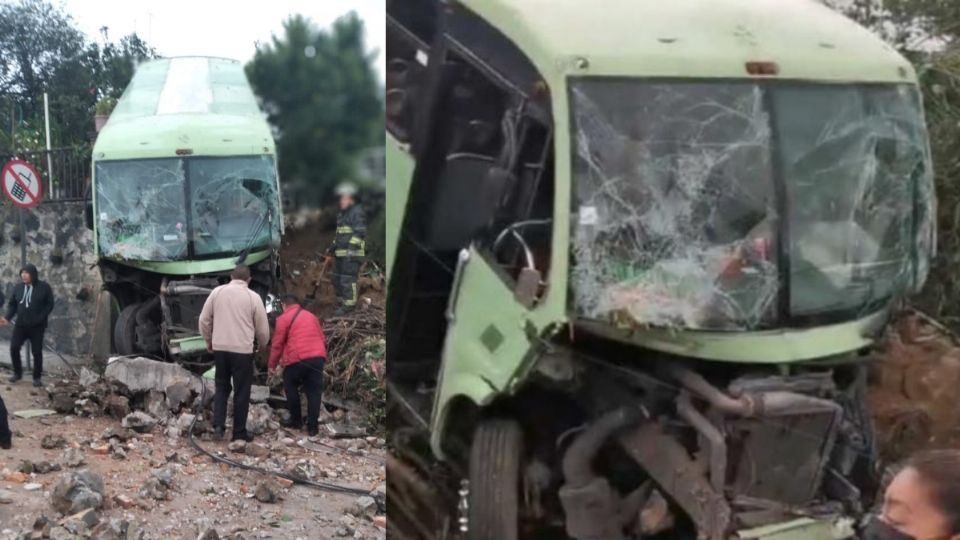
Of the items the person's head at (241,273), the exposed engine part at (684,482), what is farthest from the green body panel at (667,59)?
the person's head at (241,273)

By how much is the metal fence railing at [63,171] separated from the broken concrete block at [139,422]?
1.34 feet

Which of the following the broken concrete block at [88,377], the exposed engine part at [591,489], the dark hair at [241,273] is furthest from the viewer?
the broken concrete block at [88,377]

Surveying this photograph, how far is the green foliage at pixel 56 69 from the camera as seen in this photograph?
1661 millimetres

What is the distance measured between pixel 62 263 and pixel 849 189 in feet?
4.45

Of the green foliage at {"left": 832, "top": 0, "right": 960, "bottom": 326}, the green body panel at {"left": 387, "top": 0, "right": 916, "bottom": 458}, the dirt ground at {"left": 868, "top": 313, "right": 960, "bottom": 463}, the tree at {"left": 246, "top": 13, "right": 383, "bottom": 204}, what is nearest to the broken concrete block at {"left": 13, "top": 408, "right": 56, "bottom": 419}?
the tree at {"left": 246, "top": 13, "right": 383, "bottom": 204}

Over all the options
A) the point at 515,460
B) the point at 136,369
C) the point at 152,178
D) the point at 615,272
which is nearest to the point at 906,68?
the point at 615,272

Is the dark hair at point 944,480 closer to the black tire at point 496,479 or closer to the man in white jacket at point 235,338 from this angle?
the black tire at point 496,479

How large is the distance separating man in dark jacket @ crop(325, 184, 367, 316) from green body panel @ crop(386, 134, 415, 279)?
0.07 meters

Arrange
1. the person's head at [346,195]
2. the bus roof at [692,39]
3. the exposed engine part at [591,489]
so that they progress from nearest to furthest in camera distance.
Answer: the bus roof at [692,39] → the exposed engine part at [591,489] → the person's head at [346,195]

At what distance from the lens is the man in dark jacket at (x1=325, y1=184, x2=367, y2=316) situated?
154 centimetres

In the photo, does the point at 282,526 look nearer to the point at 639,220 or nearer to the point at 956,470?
the point at 639,220

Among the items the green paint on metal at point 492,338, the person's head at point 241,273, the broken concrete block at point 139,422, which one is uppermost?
the person's head at point 241,273

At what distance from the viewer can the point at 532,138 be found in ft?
4.39

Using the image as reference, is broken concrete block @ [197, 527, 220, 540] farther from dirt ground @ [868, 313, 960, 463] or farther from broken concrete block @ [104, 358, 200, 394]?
dirt ground @ [868, 313, 960, 463]
